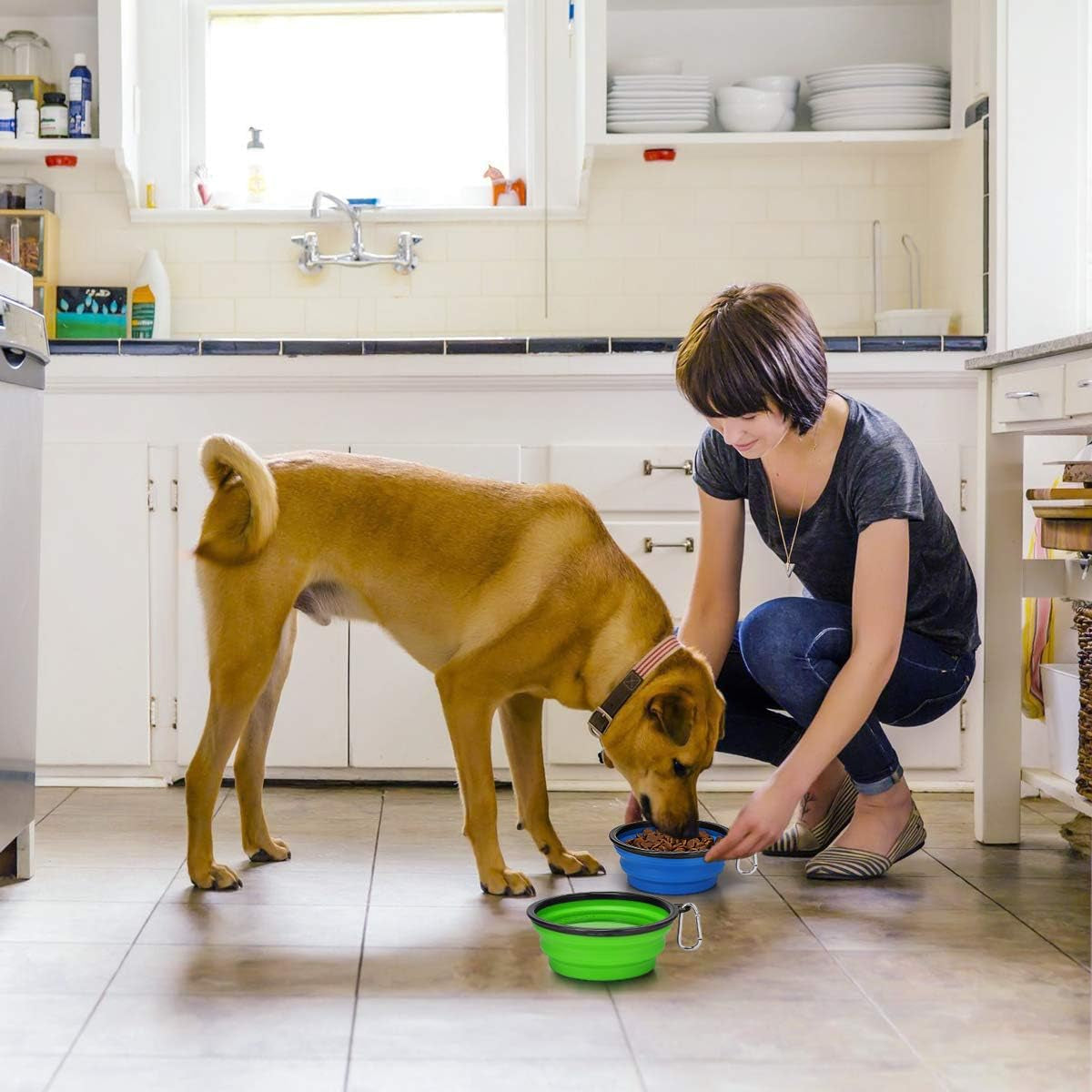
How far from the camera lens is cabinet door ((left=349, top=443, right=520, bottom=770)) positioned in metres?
2.99

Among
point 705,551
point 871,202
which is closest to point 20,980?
point 705,551

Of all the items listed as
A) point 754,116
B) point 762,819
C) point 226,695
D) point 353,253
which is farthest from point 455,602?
point 754,116

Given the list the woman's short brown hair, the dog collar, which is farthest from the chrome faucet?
the dog collar

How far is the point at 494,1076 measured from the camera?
1.48 meters

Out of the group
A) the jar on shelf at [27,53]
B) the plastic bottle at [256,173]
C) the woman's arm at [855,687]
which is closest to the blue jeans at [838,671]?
the woman's arm at [855,687]

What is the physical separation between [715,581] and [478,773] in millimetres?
540

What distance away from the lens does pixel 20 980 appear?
1762 millimetres

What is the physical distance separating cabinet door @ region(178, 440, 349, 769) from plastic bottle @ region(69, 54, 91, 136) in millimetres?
1173

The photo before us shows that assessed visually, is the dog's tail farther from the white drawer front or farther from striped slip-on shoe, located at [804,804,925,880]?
striped slip-on shoe, located at [804,804,925,880]

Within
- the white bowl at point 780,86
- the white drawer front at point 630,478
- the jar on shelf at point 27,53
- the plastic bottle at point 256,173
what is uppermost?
the jar on shelf at point 27,53

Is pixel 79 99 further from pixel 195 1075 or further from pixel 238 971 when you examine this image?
pixel 195 1075

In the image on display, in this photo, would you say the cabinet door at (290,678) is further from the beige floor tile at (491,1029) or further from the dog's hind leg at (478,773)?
the beige floor tile at (491,1029)

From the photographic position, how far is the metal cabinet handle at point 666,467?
2959mm

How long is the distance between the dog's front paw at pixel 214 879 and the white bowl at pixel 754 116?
2.40 metres
